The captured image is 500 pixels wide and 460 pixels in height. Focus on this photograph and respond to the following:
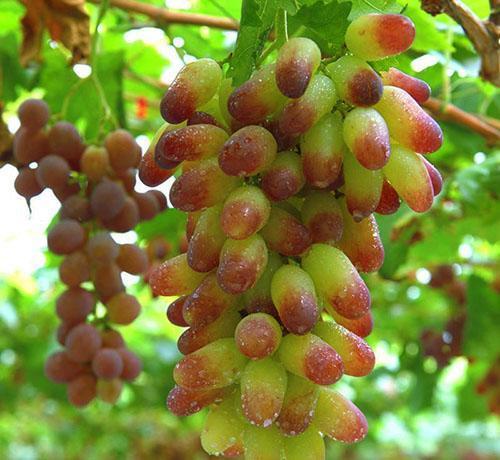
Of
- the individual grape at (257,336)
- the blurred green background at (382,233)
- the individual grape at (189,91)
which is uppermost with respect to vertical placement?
the individual grape at (189,91)

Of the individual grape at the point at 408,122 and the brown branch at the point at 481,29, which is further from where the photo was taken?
the brown branch at the point at 481,29

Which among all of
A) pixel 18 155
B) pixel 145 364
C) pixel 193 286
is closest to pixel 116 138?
pixel 18 155

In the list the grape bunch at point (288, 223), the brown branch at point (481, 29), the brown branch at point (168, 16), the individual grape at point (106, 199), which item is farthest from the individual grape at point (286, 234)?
the brown branch at point (168, 16)

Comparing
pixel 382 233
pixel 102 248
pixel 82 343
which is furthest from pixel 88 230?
pixel 382 233

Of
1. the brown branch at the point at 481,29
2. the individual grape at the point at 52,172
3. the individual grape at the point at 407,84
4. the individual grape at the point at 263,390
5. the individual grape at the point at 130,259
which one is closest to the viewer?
the individual grape at the point at 263,390

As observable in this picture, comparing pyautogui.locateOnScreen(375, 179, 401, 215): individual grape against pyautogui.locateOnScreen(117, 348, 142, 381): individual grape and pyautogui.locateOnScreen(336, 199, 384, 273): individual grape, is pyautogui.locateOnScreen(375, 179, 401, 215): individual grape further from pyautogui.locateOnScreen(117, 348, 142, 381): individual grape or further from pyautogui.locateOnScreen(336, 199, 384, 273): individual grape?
pyautogui.locateOnScreen(117, 348, 142, 381): individual grape

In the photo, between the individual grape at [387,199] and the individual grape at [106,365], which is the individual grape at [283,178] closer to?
the individual grape at [387,199]
